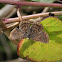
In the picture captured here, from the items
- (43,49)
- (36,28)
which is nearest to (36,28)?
(36,28)

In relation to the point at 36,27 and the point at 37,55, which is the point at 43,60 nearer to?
the point at 37,55

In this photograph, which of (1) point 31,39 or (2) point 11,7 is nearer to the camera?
(1) point 31,39

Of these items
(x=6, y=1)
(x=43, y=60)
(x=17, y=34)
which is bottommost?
(x=43, y=60)

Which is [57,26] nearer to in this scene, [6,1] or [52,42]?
[52,42]

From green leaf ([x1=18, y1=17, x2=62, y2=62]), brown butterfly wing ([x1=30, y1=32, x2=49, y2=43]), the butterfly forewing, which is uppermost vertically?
the butterfly forewing

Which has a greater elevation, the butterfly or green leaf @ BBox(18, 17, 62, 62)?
the butterfly

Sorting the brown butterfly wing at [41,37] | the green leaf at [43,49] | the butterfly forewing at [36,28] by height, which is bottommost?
the green leaf at [43,49]

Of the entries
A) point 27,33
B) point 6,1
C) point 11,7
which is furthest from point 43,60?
point 11,7

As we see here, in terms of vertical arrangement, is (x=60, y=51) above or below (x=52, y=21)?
below

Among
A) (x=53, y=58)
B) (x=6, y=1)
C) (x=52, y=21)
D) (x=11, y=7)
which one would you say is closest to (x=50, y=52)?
(x=53, y=58)
